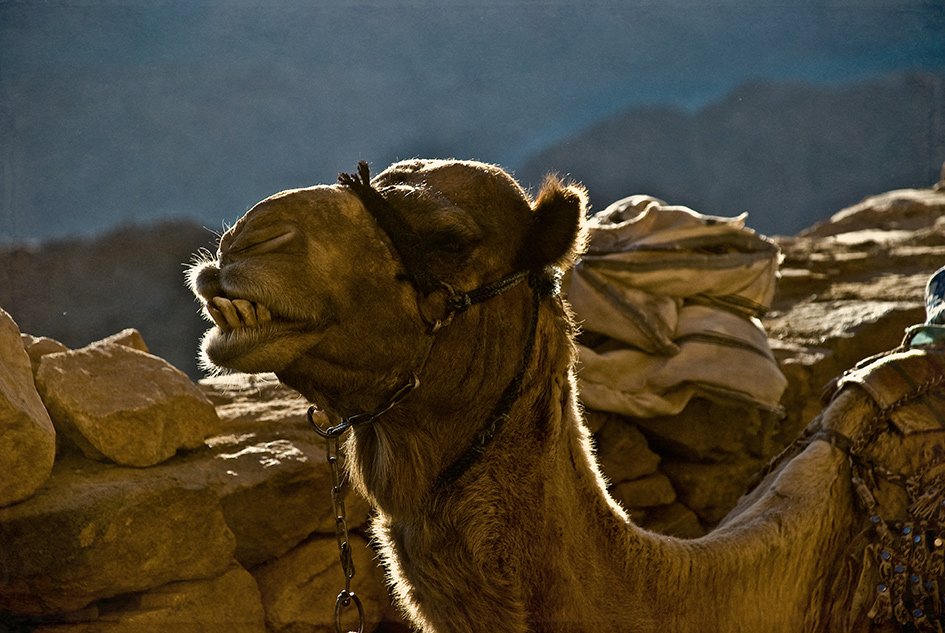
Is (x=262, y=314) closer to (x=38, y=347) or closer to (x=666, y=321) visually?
(x=38, y=347)

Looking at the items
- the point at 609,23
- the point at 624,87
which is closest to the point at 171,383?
the point at 609,23

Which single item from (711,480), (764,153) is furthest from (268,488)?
(764,153)

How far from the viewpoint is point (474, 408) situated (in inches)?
91.0

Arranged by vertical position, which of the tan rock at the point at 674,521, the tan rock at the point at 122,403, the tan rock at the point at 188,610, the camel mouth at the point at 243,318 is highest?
the camel mouth at the point at 243,318

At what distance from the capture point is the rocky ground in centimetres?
303

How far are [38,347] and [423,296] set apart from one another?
6.24 feet

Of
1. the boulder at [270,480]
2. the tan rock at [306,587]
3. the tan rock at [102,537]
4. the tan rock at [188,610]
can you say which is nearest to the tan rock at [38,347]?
the tan rock at [102,537]

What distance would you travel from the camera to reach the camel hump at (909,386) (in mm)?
2682

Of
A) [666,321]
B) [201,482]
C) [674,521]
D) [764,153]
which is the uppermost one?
[764,153]

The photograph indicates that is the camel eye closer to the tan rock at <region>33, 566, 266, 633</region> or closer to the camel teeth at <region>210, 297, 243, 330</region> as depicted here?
the camel teeth at <region>210, 297, 243, 330</region>

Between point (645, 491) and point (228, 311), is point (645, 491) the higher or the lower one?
the lower one

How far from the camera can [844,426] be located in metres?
2.75

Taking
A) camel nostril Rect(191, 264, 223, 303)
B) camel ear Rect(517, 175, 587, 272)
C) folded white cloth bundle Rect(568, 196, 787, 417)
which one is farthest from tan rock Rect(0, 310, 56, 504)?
folded white cloth bundle Rect(568, 196, 787, 417)

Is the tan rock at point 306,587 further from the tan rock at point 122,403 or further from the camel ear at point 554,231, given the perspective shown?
the camel ear at point 554,231
